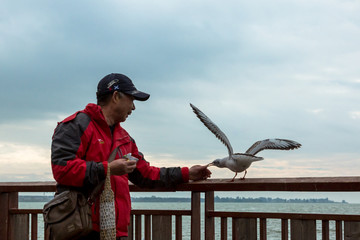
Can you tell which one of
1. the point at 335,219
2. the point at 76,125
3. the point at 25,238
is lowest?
the point at 25,238

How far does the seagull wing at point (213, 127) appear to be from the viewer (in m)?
3.59

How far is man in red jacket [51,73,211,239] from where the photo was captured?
2.94 m

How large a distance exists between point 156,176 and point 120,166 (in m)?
0.70

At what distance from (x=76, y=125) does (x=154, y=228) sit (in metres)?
1.35

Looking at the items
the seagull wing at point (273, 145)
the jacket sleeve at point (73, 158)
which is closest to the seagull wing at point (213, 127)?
the seagull wing at point (273, 145)

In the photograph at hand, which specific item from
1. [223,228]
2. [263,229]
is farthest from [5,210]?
[263,229]

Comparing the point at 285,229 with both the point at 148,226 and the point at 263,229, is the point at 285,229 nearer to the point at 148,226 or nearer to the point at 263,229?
the point at 263,229

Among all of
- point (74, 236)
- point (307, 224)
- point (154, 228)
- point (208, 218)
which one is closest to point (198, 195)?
point (208, 218)

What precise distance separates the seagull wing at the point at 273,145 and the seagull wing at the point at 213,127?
0.52ft

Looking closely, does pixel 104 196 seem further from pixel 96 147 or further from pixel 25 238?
pixel 25 238

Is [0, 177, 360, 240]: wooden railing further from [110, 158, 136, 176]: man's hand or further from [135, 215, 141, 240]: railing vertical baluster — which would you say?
[110, 158, 136, 176]: man's hand

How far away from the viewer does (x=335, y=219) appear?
10.7ft

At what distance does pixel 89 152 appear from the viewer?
308cm

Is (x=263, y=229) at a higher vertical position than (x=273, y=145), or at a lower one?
lower
